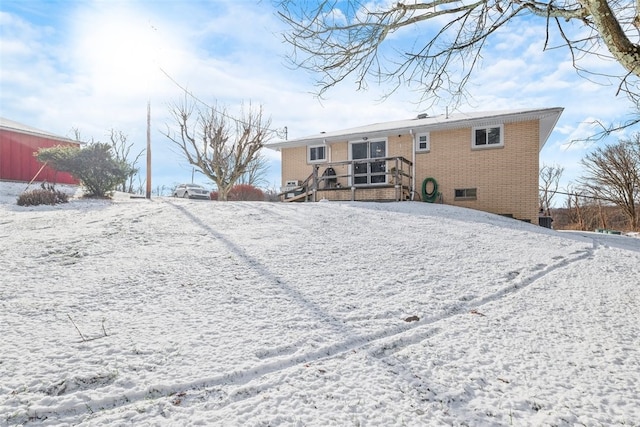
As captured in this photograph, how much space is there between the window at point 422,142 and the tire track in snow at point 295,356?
1056cm

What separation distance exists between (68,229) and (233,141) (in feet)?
49.4

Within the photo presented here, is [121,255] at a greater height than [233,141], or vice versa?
[233,141]

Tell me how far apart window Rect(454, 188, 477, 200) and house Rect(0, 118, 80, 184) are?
60.4 feet

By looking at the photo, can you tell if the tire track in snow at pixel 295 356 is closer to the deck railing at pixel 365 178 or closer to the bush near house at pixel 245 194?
the deck railing at pixel 365 178

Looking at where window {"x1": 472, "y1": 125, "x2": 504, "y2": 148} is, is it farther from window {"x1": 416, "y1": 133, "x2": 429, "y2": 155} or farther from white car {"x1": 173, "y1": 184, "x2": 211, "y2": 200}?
white car {"x1": 173, "y1": 184, "x2": 211, "y2": 200}

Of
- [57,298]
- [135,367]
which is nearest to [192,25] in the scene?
[57,298]

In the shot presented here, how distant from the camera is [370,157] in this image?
14.8 meters

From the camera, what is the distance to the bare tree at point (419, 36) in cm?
468

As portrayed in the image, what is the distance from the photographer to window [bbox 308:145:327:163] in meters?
15.5

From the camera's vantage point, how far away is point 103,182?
37.0ft

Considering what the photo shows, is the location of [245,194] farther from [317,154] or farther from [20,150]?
[20,150]

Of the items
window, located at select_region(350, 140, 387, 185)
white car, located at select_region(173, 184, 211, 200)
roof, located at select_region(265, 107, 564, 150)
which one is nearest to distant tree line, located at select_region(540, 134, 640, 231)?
roof, located at select_region(265, 107, 564, 150)

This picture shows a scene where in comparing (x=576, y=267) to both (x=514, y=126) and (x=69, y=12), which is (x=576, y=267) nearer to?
(x=514, y=126)

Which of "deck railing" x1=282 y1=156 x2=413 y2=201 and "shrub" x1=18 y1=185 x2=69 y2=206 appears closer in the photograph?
"shrub" x1=18 y1=185 x2=69 y2=206
